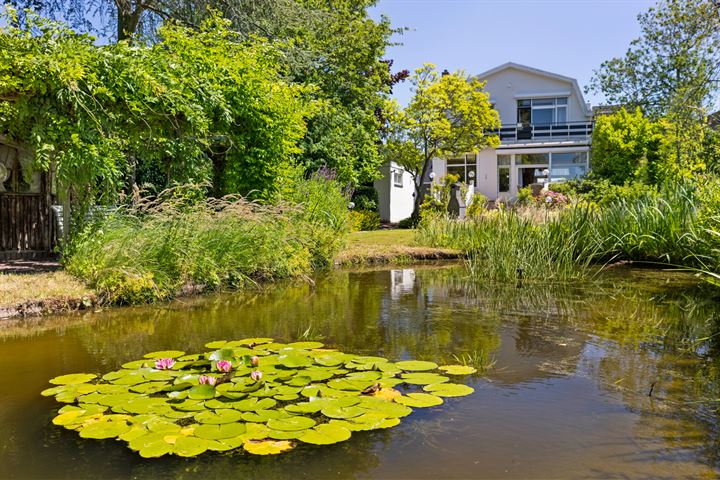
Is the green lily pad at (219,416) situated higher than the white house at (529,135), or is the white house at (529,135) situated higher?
the white house at (529,135)

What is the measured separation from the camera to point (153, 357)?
4.24 meters

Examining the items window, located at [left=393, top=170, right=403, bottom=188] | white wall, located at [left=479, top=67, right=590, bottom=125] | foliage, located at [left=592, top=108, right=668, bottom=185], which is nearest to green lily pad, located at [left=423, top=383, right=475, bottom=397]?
foliage, located at [left=592, top=108, right=668, bottom=185]

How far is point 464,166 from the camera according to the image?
1147 inches

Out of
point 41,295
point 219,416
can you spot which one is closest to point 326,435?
point 219,416

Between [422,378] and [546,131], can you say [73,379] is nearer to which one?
[422,378]

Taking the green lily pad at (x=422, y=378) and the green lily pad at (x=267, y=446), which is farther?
the green lily pad at (x=422, y=378)

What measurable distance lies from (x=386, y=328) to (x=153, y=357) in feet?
6.86

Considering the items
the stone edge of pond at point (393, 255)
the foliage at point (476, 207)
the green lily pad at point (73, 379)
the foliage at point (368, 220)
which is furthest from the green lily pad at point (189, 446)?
the foliage at point (368, 220)

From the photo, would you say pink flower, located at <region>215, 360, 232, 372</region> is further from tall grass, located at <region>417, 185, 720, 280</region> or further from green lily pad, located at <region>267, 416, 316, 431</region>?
tall grass, located at <region>417, 185, 720, 280</region>

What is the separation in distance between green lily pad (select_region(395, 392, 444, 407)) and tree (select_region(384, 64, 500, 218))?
17.7 meters

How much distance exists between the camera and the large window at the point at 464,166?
94.7ft

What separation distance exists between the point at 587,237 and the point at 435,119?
40.3 ft

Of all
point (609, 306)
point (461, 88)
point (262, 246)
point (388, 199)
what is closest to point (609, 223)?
point (609, 306)

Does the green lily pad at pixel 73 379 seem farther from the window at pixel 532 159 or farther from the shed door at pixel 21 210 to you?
the window at pixel 532 159
